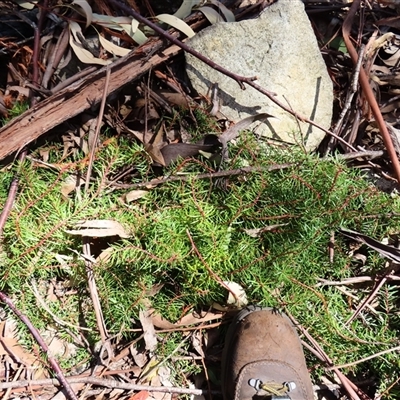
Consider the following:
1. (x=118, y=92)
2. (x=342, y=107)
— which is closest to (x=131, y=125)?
(x=118, y=92)

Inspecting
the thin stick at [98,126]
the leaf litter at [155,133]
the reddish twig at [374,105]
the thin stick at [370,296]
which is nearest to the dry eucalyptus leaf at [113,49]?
the leaf litter at [155,133]

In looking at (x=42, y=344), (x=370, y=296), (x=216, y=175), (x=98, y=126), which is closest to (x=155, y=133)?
(x=98, y=126)

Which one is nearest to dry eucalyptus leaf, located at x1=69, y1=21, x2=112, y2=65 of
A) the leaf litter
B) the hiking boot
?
the leaf litter

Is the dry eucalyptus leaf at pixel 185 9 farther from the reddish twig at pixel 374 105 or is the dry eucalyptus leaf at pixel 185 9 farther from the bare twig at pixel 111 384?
the bare twig at pixel 111 384

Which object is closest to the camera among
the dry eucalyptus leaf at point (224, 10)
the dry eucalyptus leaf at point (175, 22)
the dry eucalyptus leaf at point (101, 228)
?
the dry eucalyptus leaf at point (101, 228)

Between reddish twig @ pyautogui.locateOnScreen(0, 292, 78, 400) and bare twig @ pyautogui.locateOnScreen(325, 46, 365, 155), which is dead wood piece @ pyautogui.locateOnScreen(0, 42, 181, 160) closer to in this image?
reddish twig @ pyautogui.locateOnScreen(0, 292, 78, 400)
